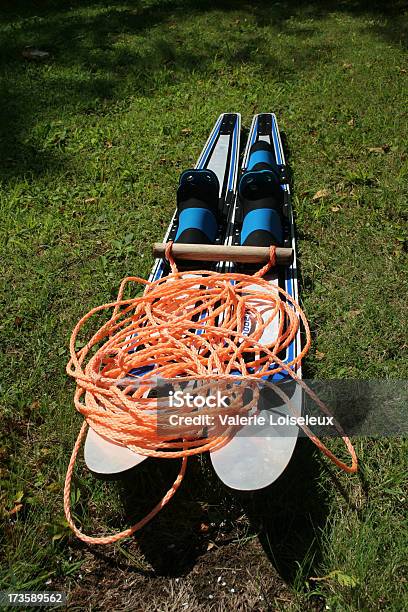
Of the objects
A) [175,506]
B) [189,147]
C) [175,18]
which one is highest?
[175,18]

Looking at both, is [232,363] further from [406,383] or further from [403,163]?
[403,163]

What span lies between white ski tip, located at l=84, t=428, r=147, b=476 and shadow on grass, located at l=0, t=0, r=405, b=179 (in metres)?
3.15

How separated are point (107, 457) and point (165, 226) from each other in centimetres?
214

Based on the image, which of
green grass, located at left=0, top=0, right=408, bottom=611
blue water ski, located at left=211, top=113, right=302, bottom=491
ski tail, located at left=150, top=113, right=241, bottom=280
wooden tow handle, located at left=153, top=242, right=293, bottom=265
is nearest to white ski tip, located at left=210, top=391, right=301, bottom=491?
blue water ski, located at left=211, top=113, right=302, bottom=491

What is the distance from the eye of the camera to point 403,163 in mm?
4406

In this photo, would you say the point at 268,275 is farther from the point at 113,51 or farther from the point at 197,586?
the point at 113,51

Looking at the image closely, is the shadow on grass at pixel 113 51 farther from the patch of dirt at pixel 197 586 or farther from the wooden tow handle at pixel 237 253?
A: the patch of dirt at pixel 197 586

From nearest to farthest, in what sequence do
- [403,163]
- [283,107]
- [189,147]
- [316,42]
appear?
[403,163] < [189,147] < [283,107] < [316,42]

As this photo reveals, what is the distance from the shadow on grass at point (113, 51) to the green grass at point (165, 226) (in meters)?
0.03

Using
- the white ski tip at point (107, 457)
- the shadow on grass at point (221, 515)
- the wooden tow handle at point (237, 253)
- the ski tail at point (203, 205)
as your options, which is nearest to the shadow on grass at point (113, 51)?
the ski tail at point (203, 205)

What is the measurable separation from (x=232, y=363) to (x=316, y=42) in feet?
19.6

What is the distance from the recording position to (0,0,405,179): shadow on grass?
5.59 m

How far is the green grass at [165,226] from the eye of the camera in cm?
205

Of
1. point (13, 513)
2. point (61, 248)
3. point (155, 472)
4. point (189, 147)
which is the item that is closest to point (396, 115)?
point (189, 147)
